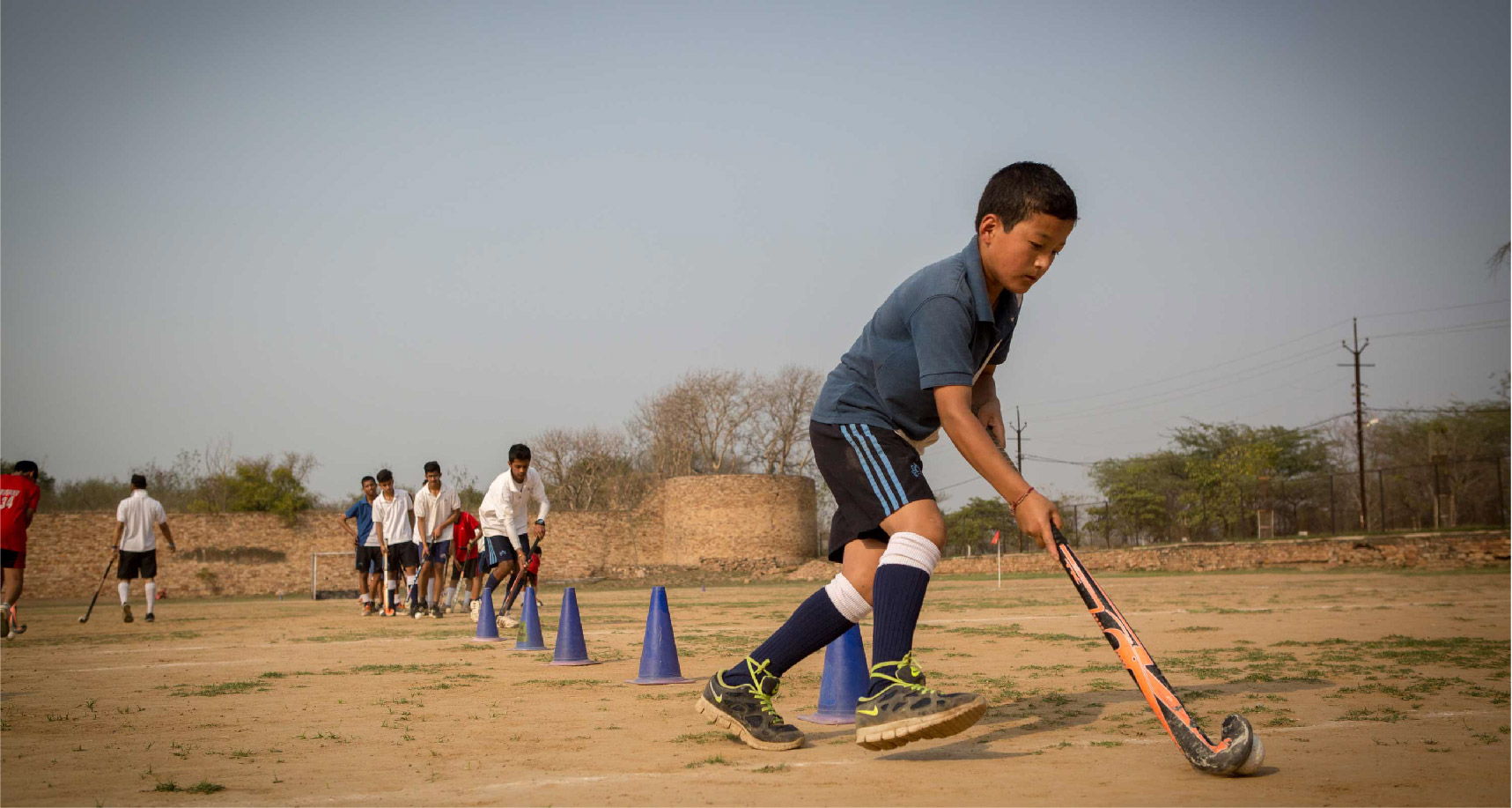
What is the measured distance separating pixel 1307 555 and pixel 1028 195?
29.7 metres

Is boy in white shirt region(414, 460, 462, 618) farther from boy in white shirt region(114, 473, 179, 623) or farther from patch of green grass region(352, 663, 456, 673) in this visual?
patch of green grass region(352, 663, 456, 673)

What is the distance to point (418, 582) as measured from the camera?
14445mm

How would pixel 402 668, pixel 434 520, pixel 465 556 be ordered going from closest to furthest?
1. pixel 402 668
2. pixel 434 520
3. pixel 465 556

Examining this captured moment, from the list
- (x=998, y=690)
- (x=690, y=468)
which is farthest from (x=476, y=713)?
(x=690, y=468)

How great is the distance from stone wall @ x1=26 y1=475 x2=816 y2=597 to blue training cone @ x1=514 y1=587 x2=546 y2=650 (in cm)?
2737

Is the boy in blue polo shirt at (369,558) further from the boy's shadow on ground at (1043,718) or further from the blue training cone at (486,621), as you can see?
the boy's shadow on ground at (1043,718)

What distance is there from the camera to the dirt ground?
117 inches

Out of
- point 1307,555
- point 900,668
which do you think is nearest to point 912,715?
point 900,668

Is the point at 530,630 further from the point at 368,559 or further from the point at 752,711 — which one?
the point at 368,559

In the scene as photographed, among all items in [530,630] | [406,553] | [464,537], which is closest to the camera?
[530,630]

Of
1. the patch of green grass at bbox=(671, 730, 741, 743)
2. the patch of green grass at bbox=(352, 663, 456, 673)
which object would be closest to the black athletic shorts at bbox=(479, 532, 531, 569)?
the patch of green grass at bbox=(352, 663, 456, 673)

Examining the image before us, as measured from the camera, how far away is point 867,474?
3590 mm

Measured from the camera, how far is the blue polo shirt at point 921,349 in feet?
11.2

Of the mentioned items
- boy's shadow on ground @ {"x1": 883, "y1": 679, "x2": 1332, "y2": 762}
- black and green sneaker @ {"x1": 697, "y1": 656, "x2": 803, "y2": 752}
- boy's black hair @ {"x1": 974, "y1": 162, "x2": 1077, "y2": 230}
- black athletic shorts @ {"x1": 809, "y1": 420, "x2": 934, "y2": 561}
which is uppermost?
boy's black hair @ {"x1": 974, "y1": 162, "x2": 1077, "y2": 230}
